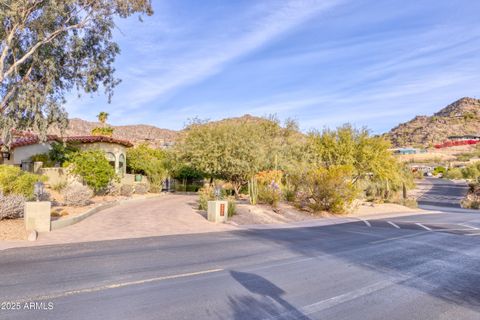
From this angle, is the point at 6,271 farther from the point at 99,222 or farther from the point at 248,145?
the point at 248,145

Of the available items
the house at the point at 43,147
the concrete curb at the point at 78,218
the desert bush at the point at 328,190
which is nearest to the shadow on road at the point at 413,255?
the desert bush at the point at 328,190

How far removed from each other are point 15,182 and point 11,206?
304 centimetres

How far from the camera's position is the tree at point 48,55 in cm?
1950

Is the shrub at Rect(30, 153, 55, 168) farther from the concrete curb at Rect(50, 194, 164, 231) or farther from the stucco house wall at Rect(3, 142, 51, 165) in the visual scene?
the concrete curb at Rect(50, 194, 164, 231)

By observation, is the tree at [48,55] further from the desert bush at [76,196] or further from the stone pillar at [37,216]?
the stone pillar at [37,216]

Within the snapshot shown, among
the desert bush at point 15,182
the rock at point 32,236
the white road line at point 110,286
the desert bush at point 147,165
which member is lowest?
the white road line at point 110,286

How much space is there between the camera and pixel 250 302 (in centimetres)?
608

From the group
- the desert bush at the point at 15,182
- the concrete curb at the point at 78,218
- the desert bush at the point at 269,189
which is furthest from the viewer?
the desert bush at the point at 269,189

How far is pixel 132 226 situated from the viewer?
48.0 feet

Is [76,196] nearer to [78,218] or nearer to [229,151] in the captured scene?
[78,218]

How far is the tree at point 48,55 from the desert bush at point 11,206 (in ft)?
26.3

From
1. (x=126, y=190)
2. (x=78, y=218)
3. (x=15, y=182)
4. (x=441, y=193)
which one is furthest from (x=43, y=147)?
(x=441, y=193)

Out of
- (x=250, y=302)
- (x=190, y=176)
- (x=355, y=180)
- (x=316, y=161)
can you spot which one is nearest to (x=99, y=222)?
(x=250, y=302)

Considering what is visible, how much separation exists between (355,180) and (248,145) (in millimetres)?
9708
